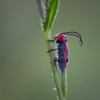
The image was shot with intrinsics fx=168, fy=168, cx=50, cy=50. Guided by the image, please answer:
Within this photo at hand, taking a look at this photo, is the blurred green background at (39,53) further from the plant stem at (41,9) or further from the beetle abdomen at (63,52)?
the plant stem at (41,9)

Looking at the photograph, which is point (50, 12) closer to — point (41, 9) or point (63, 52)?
point (41, 9)

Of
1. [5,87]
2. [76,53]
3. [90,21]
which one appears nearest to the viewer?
[5,87]

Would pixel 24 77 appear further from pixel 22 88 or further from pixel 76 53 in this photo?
pixel 76 53

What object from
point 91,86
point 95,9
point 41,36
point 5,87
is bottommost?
point 91,86

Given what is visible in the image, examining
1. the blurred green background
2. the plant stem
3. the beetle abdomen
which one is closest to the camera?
the plant stem

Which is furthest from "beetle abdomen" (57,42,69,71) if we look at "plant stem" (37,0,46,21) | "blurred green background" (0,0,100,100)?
"blurred green background" (0,0,100,100)

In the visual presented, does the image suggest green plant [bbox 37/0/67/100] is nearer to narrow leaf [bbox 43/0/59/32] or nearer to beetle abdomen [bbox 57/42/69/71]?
narrow leaf [bbox 43/0/59/32]

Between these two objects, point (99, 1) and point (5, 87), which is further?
point (99, 1)

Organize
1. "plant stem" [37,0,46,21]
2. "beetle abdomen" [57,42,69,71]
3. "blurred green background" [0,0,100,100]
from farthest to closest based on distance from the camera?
"blurred green background" [0,0,100,100]
"beetle abdomen" [57,42,69,71]
"plant stem" [37,0,46,21]

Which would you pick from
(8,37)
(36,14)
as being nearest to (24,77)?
(8,37)
